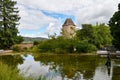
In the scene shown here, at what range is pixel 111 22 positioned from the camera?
59562mm

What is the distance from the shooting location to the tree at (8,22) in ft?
207

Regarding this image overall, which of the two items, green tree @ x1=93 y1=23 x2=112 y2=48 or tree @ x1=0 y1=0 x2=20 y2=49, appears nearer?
tree @ x1=0 y1=0 x2=20 y2=49

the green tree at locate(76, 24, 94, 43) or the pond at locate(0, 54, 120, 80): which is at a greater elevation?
the green tree at locate(76, 24, 94, 43)

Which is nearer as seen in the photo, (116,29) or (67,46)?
(116,29)

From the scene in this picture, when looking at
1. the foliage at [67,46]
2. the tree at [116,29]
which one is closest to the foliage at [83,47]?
the foliage at [67,46]

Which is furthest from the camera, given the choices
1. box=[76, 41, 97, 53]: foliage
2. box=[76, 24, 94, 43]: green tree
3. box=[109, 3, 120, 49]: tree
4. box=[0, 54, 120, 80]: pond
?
box=[76, 24, 94, 43]: green tree

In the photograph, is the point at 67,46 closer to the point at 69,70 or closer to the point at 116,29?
the point at 116,29

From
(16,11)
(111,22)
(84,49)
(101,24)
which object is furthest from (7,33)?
(101,24)

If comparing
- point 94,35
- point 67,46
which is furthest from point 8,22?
point 94,35

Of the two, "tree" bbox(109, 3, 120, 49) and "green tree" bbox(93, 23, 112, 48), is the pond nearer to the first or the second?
"tree" bbox(109, 3, 120, 49)

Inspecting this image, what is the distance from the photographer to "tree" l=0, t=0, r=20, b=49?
6319 cm

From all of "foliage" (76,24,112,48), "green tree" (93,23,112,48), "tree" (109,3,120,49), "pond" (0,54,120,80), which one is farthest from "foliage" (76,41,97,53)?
"pond" (0,54,120,80)

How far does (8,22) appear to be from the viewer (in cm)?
6469

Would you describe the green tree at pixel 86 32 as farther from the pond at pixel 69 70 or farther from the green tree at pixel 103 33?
the pond at pixel 69 70
